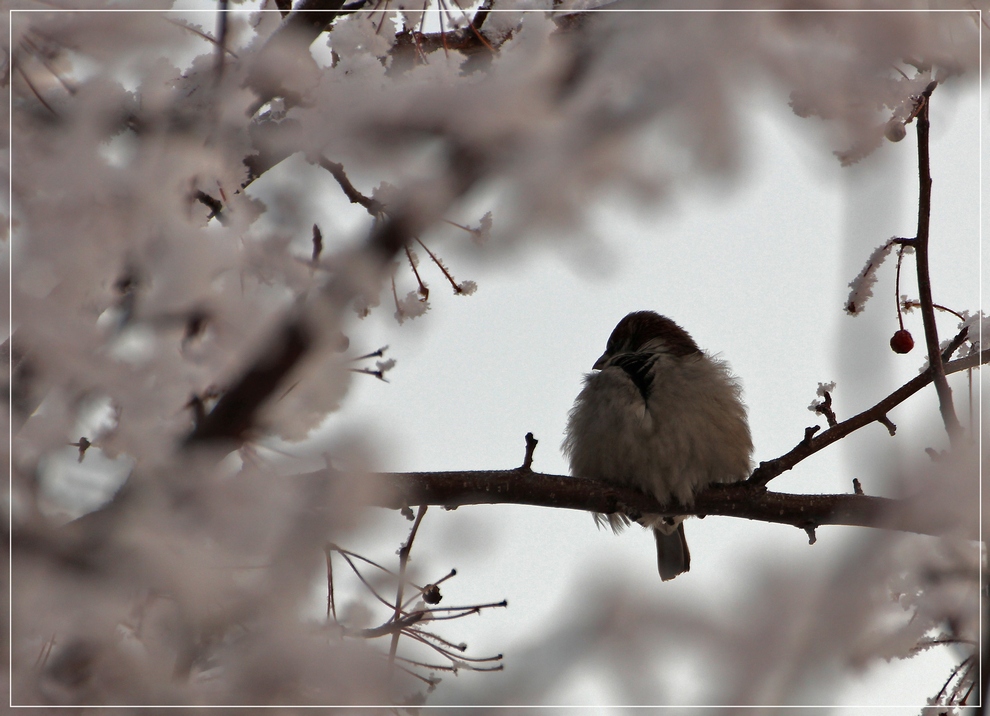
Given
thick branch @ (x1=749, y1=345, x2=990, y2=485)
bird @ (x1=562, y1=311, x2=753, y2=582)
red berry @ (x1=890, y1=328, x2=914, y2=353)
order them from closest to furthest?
thick branch @ (x1=749, y1=345, x2=990, y2=485) < red berry @ (x1=890, y1=328, x2=914, y2=353) < bird @ (x1=562, y1=311, x2=753, y2=582)

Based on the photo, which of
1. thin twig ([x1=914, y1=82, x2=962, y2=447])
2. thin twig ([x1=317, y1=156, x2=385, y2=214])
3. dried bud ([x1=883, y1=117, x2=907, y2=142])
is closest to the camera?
thin twig ([x1=317, y1=156, x2=385, y2=214])

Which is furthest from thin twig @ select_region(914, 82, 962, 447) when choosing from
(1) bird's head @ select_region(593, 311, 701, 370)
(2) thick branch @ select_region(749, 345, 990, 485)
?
(1) bird's head @ select_region(593, 311, 701, 370)

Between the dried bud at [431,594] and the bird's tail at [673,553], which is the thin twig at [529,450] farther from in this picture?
the bird's tail at [673,553]

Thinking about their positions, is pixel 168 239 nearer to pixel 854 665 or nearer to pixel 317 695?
pixel 317 695

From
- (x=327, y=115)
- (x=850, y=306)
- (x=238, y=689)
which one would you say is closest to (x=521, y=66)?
(x=327, y=115)

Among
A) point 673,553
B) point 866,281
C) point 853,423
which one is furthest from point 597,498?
point 673,553

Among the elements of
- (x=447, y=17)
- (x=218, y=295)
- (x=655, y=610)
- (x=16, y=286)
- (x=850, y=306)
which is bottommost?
(x=655, y=610)

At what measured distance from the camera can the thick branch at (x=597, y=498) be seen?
2.84m

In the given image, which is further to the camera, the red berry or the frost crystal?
the red berry

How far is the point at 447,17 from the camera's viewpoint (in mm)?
1988

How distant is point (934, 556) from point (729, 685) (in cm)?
84

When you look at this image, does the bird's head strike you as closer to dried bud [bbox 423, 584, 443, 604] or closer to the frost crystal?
the frost crystal

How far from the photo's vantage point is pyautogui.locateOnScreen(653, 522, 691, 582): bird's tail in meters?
4.66

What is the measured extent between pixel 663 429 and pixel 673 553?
1.00 metres
